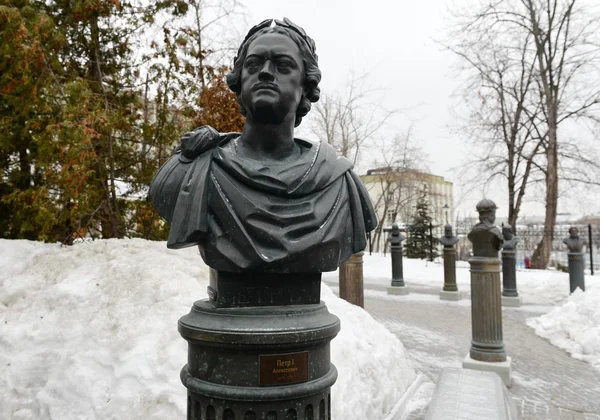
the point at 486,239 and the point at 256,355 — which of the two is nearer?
the point at 256,355

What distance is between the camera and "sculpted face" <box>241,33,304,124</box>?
240 cm

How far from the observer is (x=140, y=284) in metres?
5.23

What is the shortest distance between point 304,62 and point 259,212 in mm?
933

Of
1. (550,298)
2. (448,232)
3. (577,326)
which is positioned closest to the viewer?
(577,326)

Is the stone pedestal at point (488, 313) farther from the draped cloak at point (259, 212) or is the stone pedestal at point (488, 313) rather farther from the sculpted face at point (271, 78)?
the sculpted face at point (271, 78)

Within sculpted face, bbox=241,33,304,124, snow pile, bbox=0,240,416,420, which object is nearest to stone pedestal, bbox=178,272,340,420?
sculpted face, bbox=241,33,304,124

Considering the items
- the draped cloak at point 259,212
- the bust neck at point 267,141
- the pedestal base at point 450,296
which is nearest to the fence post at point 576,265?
the pedestal base at point 450,296

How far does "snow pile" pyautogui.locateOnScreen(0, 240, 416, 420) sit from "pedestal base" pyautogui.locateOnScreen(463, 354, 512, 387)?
2.81 feet

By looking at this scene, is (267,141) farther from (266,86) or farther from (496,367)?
(496,367)

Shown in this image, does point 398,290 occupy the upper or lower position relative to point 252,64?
lower

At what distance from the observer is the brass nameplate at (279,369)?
2.19 metres

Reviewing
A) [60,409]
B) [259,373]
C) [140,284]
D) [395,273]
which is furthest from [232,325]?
[395,273]

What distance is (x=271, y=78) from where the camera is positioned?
2.40 meters

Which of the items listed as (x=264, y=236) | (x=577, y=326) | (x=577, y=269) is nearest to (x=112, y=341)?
(x=264, y=236)
